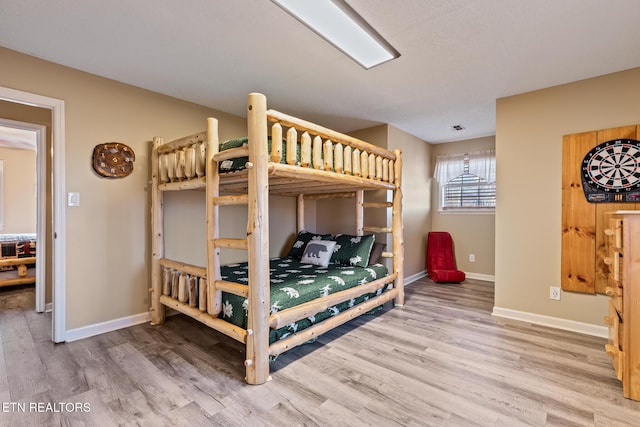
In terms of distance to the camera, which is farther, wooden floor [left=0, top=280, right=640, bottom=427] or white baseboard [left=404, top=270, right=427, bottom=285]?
white baseboard [left=404, top=270, right=427, bottom=285]

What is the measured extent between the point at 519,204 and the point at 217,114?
11.5 ft

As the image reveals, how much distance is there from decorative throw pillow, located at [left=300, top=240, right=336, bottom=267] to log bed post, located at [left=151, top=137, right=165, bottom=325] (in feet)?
5.12

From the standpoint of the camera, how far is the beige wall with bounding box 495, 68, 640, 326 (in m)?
2.54

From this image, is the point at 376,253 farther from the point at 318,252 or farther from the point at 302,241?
the point at 302,241

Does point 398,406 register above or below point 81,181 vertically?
below

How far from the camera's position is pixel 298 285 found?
2.40m

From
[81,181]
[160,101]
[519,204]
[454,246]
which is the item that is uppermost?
[160,101]

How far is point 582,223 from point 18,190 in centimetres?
909

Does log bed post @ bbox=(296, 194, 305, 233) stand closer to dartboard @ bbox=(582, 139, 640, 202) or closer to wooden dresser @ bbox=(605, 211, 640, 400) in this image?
dartboard @ bbox=(582, 139, 640, 202)

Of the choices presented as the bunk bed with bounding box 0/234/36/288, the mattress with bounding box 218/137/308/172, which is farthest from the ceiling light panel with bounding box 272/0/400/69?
the bunk bed with bounding box 0/234/36/288

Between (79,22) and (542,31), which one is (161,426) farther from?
(542,31)

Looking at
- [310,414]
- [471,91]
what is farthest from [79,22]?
[471,91]

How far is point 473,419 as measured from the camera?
149cm

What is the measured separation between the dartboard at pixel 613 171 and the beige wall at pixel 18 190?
29.6 feet
